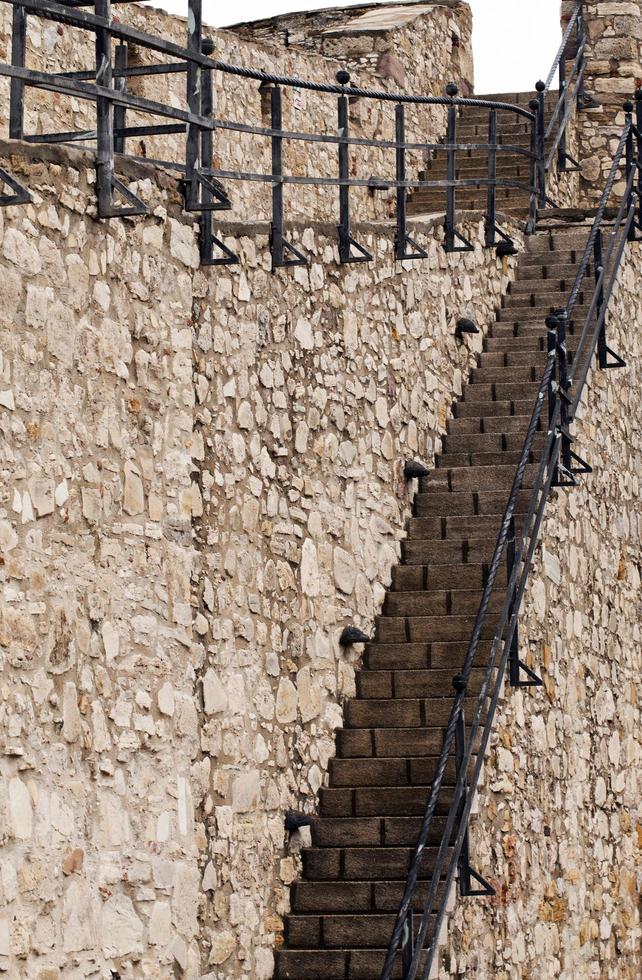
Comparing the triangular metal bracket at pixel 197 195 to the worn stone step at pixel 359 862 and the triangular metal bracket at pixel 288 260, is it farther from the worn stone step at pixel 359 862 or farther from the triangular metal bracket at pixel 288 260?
the worn stone step at pixel 359 862

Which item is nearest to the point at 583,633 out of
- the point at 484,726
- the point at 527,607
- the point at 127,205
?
the point at 527,607

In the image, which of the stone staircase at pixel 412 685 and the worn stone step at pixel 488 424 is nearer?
the stone staircase at pixel 412 685

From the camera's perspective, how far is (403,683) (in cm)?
956

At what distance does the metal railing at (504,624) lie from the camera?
841 cm

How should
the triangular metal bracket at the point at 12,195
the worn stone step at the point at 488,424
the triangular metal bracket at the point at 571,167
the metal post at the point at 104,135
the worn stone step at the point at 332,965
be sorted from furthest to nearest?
1. the triangular metal bracket at the point at 571,167
2. the worn stone step at the point at 488,424
3. the worn stone step at the point at 332,965
4. the metal post at the point at 104,135
5. the triangular metal bracket at the point at 12,195

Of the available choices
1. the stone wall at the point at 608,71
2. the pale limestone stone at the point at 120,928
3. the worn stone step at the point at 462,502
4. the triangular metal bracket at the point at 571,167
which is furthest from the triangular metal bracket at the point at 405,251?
the stone wall at the point at 608,71

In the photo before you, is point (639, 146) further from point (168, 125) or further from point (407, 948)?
point (407, 948)

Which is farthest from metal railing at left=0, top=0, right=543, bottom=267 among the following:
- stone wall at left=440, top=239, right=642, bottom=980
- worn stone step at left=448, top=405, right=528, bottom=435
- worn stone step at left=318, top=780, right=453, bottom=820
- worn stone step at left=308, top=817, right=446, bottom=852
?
worn stone step at left=308, top=817, right=446, bottom=852

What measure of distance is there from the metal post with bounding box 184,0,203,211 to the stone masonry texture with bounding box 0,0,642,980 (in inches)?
3.4

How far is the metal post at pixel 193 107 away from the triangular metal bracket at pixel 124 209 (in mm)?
588

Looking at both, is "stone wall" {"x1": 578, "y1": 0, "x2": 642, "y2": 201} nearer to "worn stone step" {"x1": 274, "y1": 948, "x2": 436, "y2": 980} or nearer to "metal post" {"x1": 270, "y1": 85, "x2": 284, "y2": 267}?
"metal post" {"x1": 270, "y1": 85, "x2": 284, "y2": 267}

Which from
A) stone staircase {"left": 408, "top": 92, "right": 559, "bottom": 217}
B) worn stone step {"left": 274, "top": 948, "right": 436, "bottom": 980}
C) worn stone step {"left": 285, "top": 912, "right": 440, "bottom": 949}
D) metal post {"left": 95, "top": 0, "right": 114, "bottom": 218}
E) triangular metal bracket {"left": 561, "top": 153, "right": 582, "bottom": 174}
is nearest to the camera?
metal post {"left": 95, "top": 0, "right": 114, "bottom": 218}

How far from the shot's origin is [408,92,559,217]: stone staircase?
15.1 meters

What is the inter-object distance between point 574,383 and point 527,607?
1669mm
